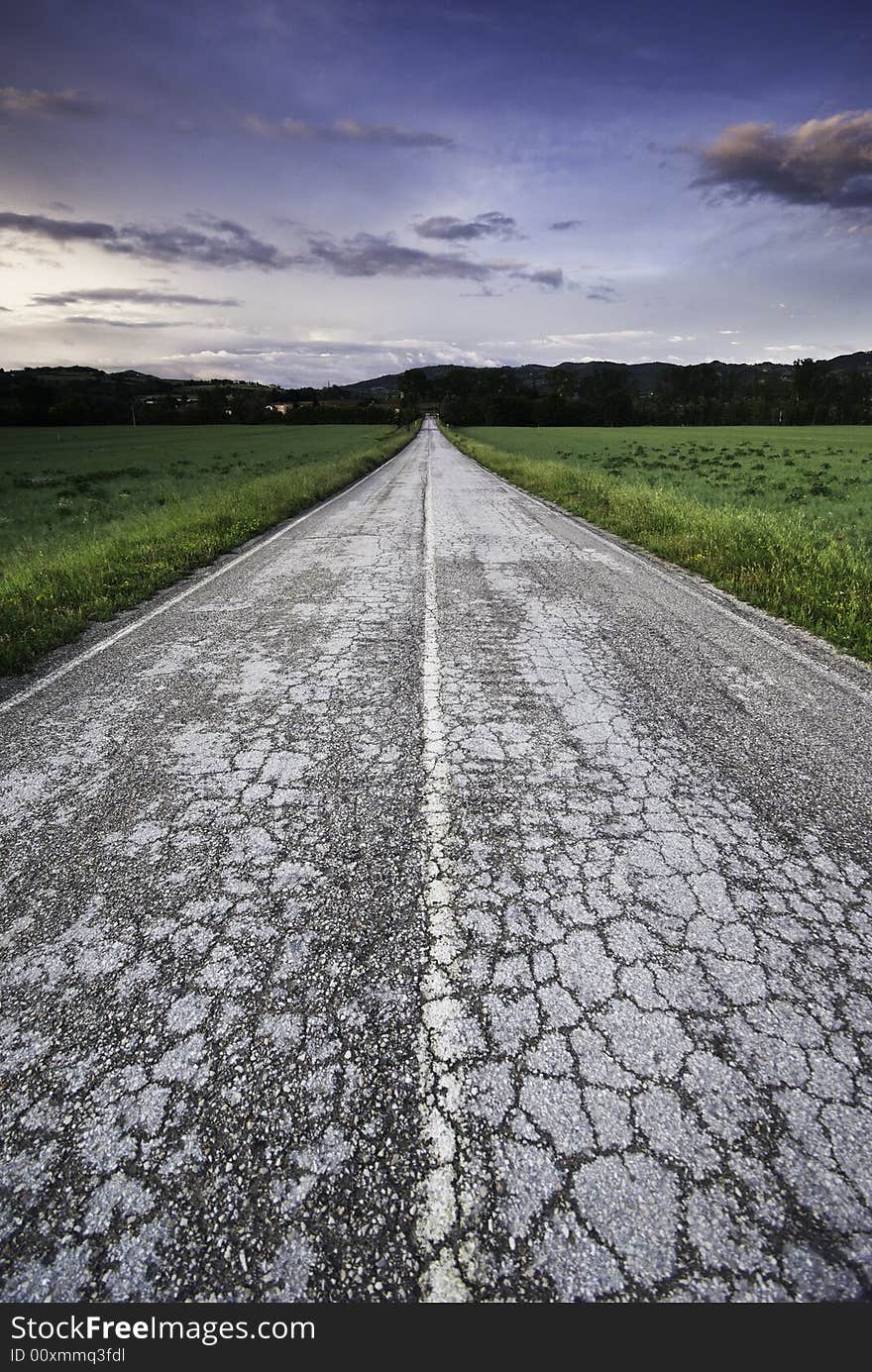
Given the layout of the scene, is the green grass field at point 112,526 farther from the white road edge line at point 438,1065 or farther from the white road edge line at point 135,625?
the white road edge line at point 438,1065

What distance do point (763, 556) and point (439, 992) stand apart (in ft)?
25.3

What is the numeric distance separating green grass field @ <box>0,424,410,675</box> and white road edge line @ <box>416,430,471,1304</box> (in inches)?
177

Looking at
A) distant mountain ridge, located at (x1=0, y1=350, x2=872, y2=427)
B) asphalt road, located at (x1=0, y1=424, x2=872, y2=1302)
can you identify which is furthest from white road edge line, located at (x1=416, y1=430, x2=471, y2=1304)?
distant mountain ridge, located at (x1=0, y1=350, x2=872, y2=427)

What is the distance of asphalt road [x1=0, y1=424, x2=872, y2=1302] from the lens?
1604 millimetres

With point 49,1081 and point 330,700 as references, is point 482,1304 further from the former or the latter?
point 330,700

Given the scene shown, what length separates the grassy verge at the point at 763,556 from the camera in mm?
6168

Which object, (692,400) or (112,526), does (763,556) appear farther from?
(692,400)

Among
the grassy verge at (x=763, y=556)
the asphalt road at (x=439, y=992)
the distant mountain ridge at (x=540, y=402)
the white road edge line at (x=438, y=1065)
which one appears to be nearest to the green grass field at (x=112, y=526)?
the asphalt road at (x=439, y=992)

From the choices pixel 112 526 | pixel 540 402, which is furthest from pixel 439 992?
pixel 540 402

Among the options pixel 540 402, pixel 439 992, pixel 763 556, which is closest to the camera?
pixel 439 992

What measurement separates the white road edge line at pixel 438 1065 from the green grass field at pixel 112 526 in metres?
4.50

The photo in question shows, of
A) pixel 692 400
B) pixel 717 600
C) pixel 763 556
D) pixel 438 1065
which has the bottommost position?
pixel 438 1065

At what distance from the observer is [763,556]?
8.04m

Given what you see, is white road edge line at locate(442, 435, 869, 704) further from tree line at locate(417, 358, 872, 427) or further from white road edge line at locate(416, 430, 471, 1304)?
tree line at locate(417, 358, 872, 427)
